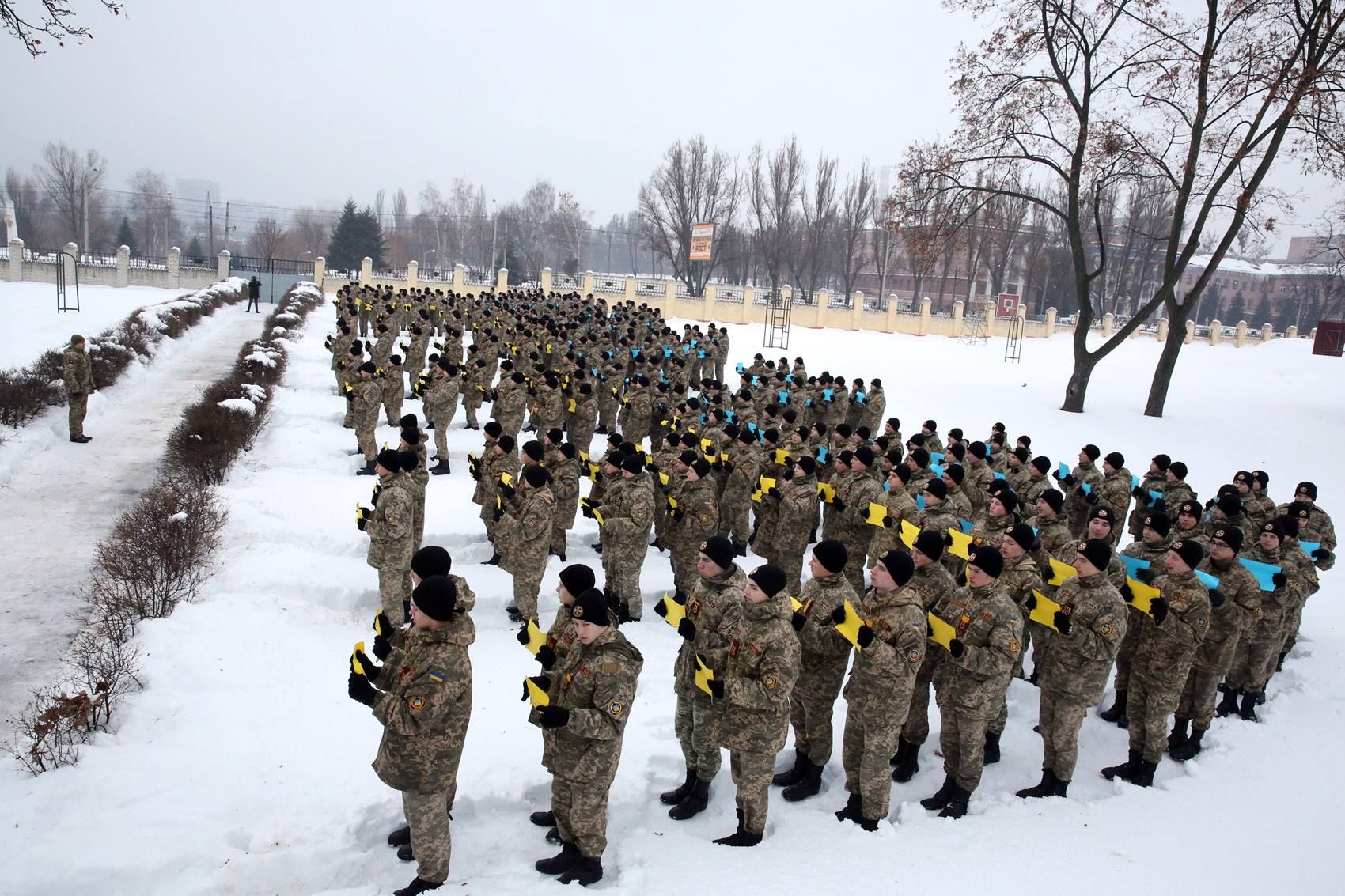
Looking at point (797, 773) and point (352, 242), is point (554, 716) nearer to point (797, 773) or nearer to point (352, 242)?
point (797, 773)

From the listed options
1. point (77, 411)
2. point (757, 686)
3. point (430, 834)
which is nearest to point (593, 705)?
point (757, 686)

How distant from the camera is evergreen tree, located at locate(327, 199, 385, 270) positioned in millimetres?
57438

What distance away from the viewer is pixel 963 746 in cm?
523

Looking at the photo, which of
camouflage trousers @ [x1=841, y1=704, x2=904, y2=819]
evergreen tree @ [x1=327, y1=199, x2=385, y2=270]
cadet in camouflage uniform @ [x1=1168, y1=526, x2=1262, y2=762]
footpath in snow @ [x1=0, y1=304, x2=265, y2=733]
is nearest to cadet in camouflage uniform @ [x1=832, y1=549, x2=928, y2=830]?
camouflage trousers @ [x1=841, y1=704, x2=904, y2=819]

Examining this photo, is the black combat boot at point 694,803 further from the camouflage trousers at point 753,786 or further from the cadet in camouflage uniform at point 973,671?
the cadet in camouflage uniform at point 973,671

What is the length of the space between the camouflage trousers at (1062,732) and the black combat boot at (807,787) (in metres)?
1.59

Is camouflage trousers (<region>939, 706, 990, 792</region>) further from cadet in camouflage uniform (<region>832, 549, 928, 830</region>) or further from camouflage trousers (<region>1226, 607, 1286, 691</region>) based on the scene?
camouflage trousers (<region>1226, 607, 1286, 691</region>)

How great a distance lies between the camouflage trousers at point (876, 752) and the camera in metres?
4.86

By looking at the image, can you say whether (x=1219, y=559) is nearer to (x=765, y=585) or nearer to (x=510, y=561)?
(x=765, y=585)

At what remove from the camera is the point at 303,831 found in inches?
189

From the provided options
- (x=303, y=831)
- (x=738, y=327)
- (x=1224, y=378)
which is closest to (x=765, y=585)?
(x=303, y=831)

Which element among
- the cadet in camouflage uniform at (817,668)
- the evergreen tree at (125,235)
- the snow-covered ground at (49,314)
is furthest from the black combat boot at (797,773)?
the evergreen tree at (125,235)

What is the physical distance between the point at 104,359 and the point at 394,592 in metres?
14.4

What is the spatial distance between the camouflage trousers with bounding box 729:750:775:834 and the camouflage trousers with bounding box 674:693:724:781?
0.27 meters
